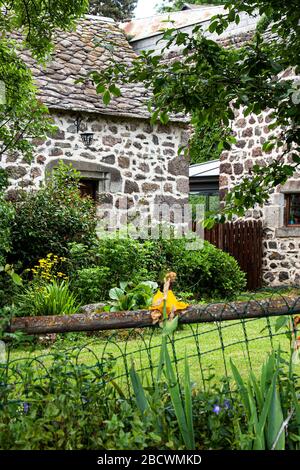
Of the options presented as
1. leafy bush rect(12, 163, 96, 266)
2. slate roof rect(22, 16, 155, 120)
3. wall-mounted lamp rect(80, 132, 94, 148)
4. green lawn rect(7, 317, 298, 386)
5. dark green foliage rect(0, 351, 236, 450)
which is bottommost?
green lawn rect(7, 317, 298, 386)

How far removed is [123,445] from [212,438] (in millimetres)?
415

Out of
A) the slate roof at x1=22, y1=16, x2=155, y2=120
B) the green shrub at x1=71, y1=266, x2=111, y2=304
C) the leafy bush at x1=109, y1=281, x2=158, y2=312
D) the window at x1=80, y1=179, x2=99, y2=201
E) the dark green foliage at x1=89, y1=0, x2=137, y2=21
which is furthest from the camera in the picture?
the dark green foliage at x1=89, y1=0, x2=137, y2=21

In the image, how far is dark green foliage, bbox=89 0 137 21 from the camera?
2975cm

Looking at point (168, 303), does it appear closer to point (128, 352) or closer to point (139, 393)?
point (139, 393)

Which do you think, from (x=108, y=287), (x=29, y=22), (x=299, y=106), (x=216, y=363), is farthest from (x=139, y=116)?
(x=299, y=106)

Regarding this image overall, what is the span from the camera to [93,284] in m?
9.16

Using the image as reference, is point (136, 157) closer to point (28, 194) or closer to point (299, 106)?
point (28, 194)

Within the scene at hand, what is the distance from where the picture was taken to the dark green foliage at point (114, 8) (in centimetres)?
2975

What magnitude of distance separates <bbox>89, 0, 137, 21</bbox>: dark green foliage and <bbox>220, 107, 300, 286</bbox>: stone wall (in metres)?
17.5

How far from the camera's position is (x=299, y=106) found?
159 inches

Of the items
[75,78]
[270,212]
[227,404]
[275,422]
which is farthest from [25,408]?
[270,212]

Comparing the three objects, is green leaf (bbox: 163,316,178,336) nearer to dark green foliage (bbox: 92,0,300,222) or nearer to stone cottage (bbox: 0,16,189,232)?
dark green foliage (bbox: 92,0,300,222)

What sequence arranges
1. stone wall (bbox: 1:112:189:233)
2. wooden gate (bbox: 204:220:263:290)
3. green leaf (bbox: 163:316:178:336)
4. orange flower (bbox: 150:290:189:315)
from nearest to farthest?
green leaf (bbox: 163:316:178:336), orange flower (bbox: 150:290:189:315), stone wall (bbox: 1:112:189:233), wooden gate (bbox: 204:220:263:290)

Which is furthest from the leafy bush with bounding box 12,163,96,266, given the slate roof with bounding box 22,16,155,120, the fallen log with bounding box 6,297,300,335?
the fallen log with bounding box 6,297,300,335
